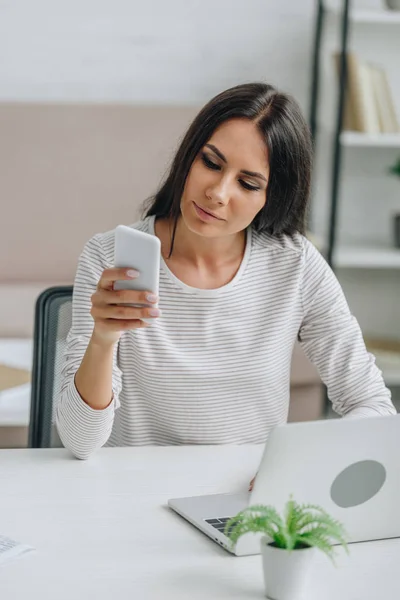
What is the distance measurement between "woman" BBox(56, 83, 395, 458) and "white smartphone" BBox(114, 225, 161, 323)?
0.29 metres

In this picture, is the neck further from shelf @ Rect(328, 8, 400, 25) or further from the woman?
shelf @ Rect(328, 8, 400, 25)

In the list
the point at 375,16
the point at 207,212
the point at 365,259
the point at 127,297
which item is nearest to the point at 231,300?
the point at 207,212

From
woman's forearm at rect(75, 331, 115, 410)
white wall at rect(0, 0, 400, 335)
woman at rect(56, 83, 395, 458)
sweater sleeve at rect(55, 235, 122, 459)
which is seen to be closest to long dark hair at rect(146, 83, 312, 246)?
woman at rect(56, 83, 395, 458)

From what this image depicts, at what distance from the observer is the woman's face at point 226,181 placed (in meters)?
1.43

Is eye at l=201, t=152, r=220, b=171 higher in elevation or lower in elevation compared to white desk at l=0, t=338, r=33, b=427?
higher

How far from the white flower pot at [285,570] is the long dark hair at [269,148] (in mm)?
763

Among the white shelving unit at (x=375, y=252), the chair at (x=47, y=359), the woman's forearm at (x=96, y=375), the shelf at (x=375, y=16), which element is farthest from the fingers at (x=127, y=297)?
the shelf at (x=375, y=16)

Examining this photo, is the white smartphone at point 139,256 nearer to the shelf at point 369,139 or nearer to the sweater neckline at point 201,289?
the sweater neckline at point 201,289

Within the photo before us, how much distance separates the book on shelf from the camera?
3.13 meters

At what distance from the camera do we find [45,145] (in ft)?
10.6

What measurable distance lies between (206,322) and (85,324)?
0.22 meters

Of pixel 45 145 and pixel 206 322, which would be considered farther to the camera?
pixel 45 145

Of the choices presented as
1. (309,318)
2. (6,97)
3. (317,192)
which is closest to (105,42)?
(6,97)

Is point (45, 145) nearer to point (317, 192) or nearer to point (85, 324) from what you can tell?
point (317, 192)
